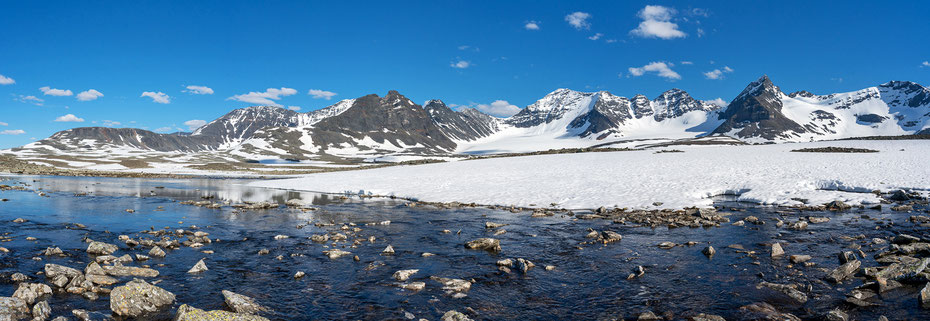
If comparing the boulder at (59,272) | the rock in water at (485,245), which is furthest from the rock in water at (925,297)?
the boulder at (59,272)

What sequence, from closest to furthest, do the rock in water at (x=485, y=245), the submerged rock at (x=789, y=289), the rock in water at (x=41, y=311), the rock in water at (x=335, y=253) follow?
the rock in water at (x=41, y=311), the submerged rock at (x=789, y=289), the rock in water at (x=335, y=253), the rock in water at (x=485, y=245)

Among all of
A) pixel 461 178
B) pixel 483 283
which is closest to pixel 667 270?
pixel 483 283

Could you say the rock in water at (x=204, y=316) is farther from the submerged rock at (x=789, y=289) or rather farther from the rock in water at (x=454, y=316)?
the submerged rock at (x=789, y=289)

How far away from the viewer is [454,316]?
933 centimetres

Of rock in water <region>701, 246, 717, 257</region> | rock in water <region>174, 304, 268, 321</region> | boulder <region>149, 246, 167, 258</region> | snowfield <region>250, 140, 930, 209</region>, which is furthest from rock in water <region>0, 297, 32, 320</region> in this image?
snowfield <region>250, 140, 930, 209</region>

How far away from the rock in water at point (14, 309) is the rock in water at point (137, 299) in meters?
1.53

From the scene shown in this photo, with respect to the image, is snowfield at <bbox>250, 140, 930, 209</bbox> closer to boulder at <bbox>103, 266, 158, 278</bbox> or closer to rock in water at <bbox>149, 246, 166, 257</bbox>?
rock in water at <bbox>149, 246, 166, 257</bbox>

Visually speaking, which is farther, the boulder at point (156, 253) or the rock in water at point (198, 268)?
the boulder at point (156, 253)

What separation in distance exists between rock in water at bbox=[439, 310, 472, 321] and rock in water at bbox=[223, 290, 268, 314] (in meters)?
4.20

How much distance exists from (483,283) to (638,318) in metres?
4.28

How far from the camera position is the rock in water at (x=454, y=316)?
923 centimetres

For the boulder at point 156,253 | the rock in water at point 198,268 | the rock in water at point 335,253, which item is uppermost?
the boulder at point 156,253

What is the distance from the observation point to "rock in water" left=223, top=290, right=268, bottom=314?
9.84 m

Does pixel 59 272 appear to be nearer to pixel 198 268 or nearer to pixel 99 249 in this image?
pixel 198 268
